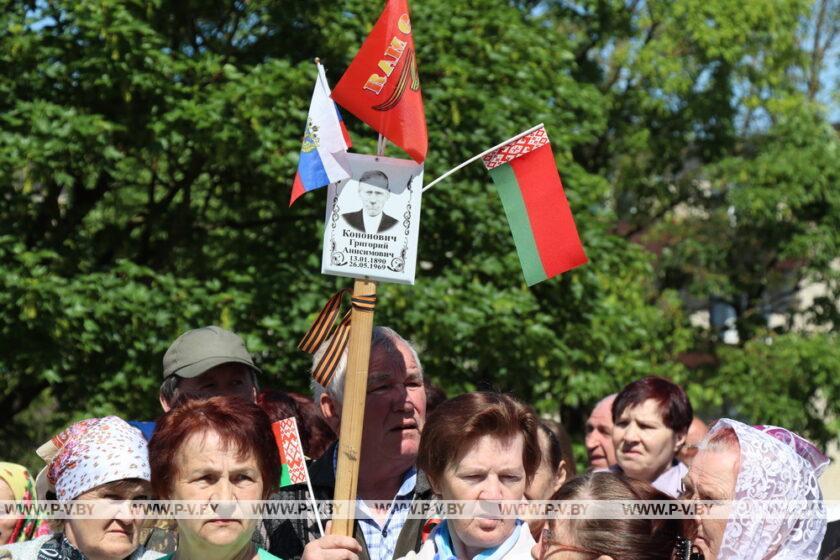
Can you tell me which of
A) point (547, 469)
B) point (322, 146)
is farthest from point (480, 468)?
point (547, 469)

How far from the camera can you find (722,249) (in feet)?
52.7

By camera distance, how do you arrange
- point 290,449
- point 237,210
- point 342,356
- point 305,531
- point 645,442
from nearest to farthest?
point 290,449 < point 305,531 < point 342,356 < point 645,442 < point 237,210

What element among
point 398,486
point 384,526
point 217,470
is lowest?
point 384,526

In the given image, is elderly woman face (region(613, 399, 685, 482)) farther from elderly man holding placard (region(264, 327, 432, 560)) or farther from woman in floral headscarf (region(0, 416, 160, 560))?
woman in floral headscarf (region(0, 416, 160, 560))

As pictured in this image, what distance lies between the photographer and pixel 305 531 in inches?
144

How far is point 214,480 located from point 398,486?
0.77 m

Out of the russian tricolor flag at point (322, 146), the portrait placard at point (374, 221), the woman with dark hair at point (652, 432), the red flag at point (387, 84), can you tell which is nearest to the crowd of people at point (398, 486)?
the portrait placard at point (374, 221)

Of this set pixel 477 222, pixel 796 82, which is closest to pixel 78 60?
pixel 477 222

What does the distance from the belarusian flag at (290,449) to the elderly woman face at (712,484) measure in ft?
3.41

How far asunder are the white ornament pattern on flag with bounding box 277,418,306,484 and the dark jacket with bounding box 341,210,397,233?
0.56 m

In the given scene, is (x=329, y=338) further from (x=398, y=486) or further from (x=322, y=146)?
(x=322, y=146)

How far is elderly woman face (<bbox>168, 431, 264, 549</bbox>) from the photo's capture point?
3154 millimetres

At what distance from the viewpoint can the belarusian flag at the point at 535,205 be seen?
3766 mm

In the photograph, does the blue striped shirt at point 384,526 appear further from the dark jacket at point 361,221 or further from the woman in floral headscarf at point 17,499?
the woman in floral headscarf at point 17,499
